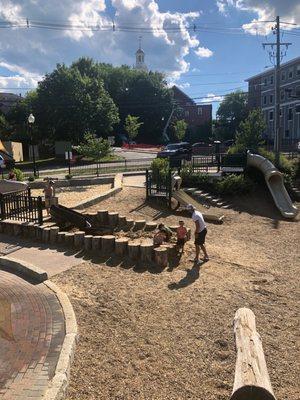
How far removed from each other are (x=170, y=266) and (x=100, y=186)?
12.4 meters

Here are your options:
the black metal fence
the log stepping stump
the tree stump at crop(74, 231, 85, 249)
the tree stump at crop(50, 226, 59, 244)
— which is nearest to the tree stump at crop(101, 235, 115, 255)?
the tree stump at crop(74, 231, 85, 249)

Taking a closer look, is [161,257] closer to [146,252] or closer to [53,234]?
[146,252]

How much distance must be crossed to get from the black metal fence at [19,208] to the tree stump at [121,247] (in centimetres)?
328

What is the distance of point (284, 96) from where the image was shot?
2970 inches

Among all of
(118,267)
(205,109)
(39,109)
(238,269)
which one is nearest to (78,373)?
(118,267)

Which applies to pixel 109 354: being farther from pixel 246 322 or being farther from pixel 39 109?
pixel 39 109

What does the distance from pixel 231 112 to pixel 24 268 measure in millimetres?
82697

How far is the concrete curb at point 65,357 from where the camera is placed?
16.6 feet

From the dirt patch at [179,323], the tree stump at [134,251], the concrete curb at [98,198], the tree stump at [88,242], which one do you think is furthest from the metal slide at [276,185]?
the tree stump at [88,242]

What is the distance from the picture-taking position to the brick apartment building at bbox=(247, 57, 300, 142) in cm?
7138

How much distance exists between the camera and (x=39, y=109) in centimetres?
4734

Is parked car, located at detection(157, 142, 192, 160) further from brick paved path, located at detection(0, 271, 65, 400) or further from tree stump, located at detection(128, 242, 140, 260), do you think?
brick paved path, located at detection(0, 271, 65, 400)

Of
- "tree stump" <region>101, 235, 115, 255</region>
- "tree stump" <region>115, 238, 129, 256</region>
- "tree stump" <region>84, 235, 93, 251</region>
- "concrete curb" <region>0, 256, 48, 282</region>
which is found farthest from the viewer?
"tree stump" <region>84, 235, 93, 251</region>

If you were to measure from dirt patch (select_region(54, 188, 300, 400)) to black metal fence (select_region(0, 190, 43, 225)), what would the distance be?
3.85 meters
